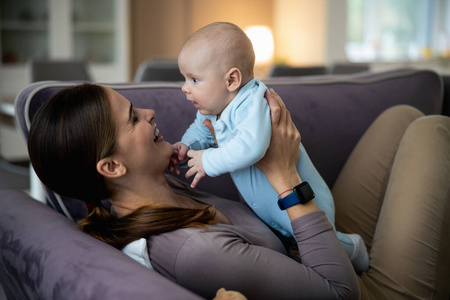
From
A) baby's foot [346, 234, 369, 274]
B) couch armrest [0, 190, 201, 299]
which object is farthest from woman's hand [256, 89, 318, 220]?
couch armrest [0, 190, 201, 299]

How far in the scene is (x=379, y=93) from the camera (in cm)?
172

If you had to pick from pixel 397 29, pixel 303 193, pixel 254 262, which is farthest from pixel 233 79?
pixel 397 29

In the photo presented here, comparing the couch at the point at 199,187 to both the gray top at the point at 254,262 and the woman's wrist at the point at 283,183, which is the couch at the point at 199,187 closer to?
the gray top at the point at 254,262

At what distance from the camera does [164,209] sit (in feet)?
3.09

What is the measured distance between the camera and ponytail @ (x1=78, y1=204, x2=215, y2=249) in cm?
93

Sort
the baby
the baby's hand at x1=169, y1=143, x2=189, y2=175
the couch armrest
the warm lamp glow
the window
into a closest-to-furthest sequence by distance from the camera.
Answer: the couch armrest, the baby, the baby's hand at x1=169, y1=143, x2=189, y2=175, the warm lamp glow, the window

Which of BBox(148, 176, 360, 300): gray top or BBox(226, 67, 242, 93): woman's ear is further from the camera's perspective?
BBox(226, 67, 242, 93): woman's ear

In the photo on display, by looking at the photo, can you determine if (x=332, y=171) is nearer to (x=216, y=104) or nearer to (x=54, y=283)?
(x=216, y=104)

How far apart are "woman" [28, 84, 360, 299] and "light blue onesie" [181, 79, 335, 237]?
0.05m

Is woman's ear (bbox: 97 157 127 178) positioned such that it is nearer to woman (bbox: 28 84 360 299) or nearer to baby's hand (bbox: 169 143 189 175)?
woman (bbox: 28 84 360 299)

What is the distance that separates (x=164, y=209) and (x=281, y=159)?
258 millimetres

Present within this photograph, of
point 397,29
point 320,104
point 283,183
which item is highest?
point 397,29

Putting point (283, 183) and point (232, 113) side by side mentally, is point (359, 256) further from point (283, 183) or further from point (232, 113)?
point (232, 113)

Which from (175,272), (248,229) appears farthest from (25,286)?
(248,229)
